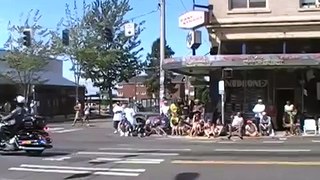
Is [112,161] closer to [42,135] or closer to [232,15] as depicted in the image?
[42,135]

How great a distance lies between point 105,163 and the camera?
52.1ft

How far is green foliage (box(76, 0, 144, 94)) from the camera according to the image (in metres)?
61.7

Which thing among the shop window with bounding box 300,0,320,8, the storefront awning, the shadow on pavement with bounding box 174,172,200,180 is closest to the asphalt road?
the shadow on pavement with bounding box 174,172,200,180

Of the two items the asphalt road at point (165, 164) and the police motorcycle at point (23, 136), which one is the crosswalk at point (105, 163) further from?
the police motorcycle at point (23, 136)

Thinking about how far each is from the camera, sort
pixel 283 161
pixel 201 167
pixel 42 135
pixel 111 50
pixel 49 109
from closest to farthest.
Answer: pixel 201 167, pixel 283 161, pixel 42 135, pixel 49 109, pixel 111 50

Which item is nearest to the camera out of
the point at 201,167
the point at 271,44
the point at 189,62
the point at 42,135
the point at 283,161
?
the point at 201,167

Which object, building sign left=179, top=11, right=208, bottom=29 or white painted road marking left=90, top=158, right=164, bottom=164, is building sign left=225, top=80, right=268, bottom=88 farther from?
white painted road marking left=90, top=158, right=164, bottom=164

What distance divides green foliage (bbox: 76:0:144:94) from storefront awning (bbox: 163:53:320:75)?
29.8 metres

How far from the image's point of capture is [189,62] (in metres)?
30.2

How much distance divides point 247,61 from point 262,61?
2.43 feet

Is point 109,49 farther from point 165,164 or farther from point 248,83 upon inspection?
point 165,164

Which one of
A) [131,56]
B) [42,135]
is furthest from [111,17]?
[42,135]

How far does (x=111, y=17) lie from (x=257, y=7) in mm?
40763

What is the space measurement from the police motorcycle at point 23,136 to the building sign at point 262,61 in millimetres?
14243
